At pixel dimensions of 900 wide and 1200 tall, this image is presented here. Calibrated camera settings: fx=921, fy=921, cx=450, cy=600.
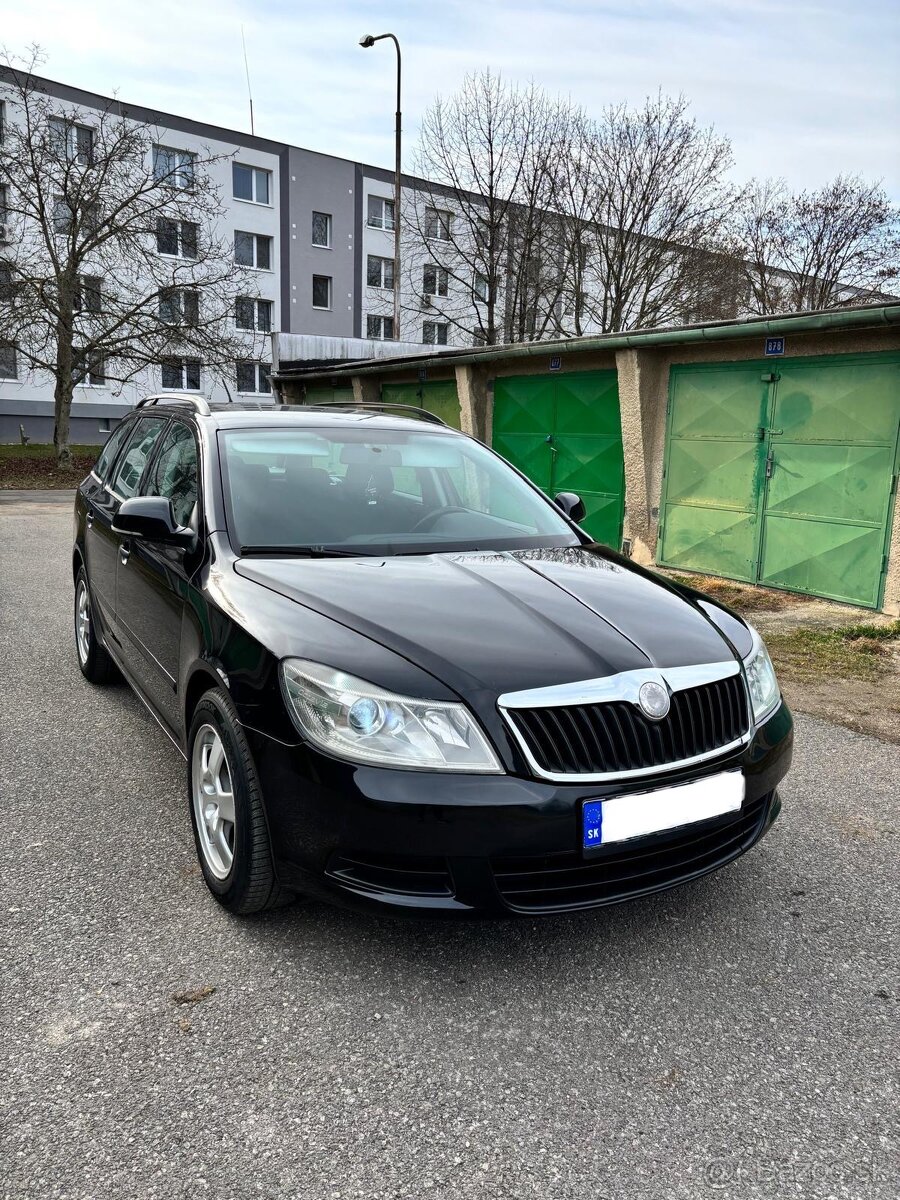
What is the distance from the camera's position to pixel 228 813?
113 inches

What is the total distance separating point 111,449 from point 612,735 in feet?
13.2

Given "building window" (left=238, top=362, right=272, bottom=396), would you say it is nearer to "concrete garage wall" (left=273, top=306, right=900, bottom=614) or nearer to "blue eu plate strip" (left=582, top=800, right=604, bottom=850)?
"concrete garage wall" (left=273, top=306, right=900, bottom=614)

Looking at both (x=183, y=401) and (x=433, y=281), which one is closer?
(x=183, y=401)

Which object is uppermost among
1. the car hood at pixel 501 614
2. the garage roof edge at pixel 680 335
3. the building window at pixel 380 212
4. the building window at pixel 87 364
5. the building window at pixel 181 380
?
the building window at pixel 380 212

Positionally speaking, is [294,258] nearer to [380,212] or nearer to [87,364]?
[380,212]

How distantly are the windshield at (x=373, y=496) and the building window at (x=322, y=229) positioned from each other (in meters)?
38.5

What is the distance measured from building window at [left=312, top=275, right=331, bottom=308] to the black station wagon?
3858 cm

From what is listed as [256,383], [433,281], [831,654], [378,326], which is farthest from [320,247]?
[831,654]

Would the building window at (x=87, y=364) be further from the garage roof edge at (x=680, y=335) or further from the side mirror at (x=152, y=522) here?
the side mirror at (x=152, y=522)

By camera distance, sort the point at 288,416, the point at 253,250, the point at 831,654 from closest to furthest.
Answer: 1. the point at 288,416
2. the point at 831,654
3. the point at 253,250

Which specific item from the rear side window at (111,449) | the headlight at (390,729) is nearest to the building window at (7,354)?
the rear side window at (111,449)

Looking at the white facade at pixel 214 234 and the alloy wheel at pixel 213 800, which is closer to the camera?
the alloy wheel at pixel 213 800

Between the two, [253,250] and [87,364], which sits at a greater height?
[253,250]

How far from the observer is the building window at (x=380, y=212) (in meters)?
41.0
